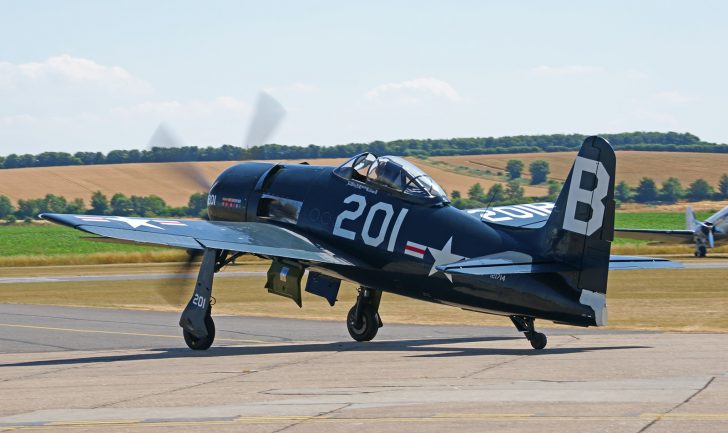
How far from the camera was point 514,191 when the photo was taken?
3644 inches

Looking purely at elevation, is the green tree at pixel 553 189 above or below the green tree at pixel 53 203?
above

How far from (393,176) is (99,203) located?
74.6 m

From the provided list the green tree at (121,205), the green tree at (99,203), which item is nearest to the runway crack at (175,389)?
the green tree at (121,205)

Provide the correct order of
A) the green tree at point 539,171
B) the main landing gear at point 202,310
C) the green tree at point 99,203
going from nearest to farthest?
the main landing gear at point 202,310
the green tree at point 99,203
the green tree at point 539,171

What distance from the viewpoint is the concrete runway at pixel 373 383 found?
35.5 feet

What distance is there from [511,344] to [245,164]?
6.70 m

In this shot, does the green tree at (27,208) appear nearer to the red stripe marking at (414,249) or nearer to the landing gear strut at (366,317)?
the landing gear strut at (366,317)

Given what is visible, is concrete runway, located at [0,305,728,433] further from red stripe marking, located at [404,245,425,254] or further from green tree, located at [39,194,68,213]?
green tree, located at [39,194,68,213]

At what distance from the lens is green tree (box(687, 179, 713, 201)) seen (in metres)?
108

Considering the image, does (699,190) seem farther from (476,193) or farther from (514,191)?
(476,193)

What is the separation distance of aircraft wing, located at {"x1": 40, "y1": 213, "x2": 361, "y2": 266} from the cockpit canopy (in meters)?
1.44

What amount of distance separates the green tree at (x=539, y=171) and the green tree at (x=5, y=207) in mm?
47426

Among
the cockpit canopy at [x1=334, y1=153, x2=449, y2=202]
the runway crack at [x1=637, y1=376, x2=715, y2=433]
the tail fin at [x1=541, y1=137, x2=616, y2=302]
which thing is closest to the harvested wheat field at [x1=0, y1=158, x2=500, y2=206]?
the cockpit canopy at [x1=334, y1=153, x2=449, y2=202]

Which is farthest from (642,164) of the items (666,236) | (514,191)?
(666,236)
